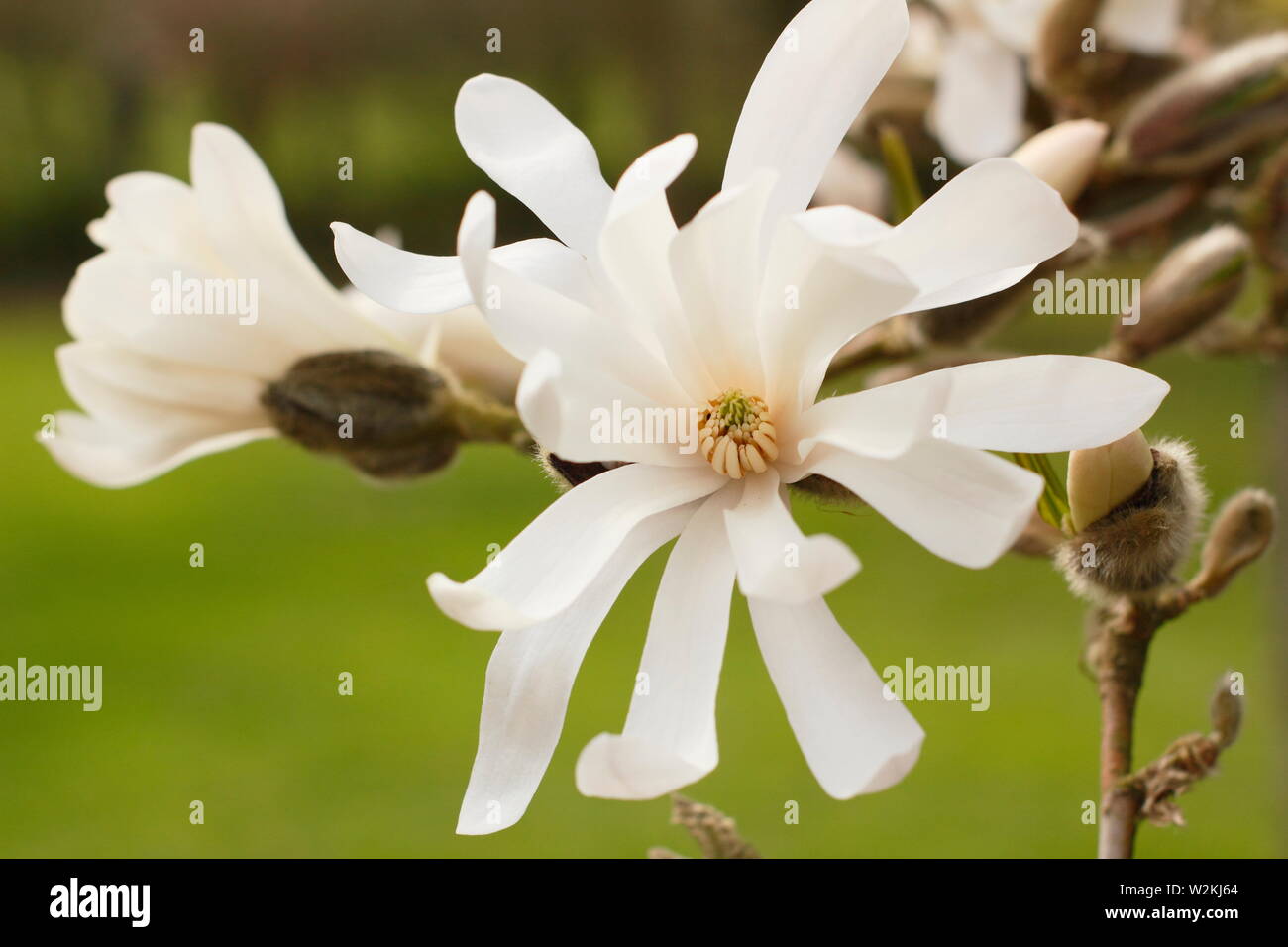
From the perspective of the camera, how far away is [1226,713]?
0.28 m

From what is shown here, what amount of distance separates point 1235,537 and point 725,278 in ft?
0.45

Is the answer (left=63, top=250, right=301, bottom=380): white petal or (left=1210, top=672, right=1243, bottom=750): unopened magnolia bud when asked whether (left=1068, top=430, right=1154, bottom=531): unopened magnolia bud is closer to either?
(left=1210, top=672, right=1243, bottom=750): unopened magnolia bud

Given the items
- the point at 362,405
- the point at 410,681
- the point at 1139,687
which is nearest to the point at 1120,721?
the point at 1139,687

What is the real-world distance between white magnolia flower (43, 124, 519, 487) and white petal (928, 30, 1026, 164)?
19 cm

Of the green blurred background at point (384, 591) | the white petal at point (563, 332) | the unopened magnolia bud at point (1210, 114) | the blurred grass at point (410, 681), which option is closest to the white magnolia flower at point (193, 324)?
the white petal at point (563, 332)

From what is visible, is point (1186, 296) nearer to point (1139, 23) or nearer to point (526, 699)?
point (1139, 23)

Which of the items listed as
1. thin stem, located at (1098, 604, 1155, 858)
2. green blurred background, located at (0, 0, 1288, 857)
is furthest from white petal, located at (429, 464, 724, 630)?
green blurred background, located at (0, 0, 1288, 857)

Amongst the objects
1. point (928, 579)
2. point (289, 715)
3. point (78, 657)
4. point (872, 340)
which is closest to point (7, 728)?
point (78, 657)

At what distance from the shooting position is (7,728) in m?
1.96

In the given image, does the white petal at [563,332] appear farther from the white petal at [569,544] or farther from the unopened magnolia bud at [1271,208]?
the unopened magnolia bud at [1271,208]

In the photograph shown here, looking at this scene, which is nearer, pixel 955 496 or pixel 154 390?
pixel 955 496

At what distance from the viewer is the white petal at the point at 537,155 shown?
258 mm

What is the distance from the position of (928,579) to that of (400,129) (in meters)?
1.87

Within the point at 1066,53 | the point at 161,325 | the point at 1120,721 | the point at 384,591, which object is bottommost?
the point at 1120,721
